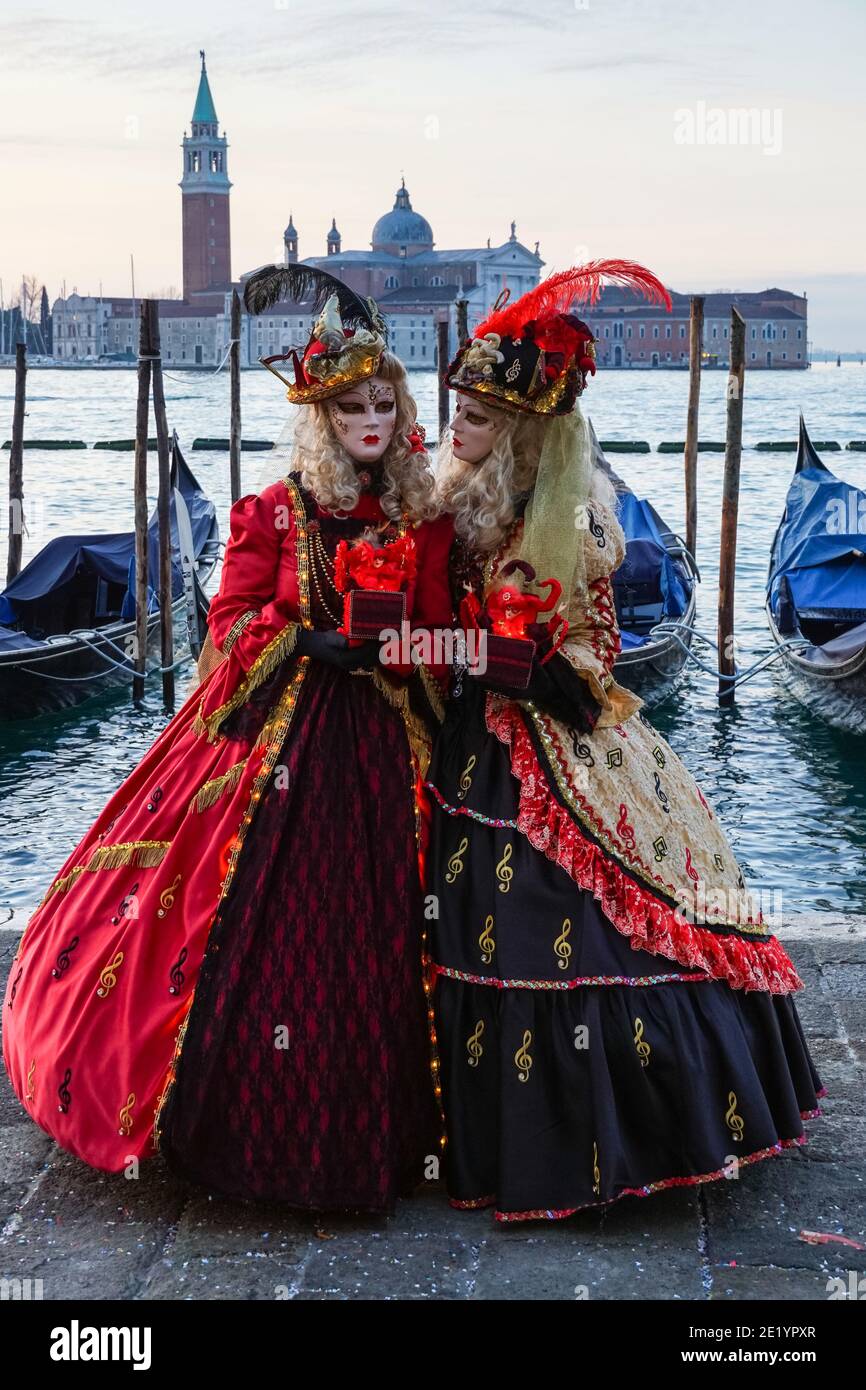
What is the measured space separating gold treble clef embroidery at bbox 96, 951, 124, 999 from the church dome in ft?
269

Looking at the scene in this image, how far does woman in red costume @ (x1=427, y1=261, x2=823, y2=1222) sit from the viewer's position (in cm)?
192

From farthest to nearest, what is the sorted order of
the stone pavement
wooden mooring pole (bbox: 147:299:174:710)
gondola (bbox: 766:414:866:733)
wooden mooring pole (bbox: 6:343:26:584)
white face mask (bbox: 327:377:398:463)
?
wooden mooring pole (bbox: 6:343:26:584) < wooden mooring pole (bbox: 147:299:174:710) < gondola (bbox: 766:414:866:733) < white face mask (bbox: 327:377:398:463) < the stone pavement

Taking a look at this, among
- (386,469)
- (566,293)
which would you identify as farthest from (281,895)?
(566,293)

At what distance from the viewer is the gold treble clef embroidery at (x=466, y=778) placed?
2033 mm

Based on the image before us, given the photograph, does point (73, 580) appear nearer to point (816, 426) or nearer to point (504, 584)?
point (504, 584)

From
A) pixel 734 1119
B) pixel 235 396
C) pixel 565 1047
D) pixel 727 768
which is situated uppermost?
pixel 235 396

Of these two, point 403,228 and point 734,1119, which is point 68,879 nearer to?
point 734,1119

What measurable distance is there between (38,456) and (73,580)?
827 inches

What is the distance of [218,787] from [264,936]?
219 millimetres

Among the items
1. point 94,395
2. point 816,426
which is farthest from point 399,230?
point 816,426

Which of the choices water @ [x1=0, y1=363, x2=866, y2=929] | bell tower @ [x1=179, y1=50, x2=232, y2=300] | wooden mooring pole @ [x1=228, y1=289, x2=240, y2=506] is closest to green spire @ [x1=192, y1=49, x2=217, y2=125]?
bell tower @ [x1=179, y1=50, x2=232, y2=300]

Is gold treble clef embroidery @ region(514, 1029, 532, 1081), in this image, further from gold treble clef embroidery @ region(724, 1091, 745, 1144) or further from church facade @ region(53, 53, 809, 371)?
church facade @ region(53, 53, 809, 371)

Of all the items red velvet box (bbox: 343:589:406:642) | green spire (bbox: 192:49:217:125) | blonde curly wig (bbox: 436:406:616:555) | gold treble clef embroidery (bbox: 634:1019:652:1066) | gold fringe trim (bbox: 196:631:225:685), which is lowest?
gold treble clef embroidery (bbox: 634:1019:652:1066)

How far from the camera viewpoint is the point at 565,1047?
6.30ft
